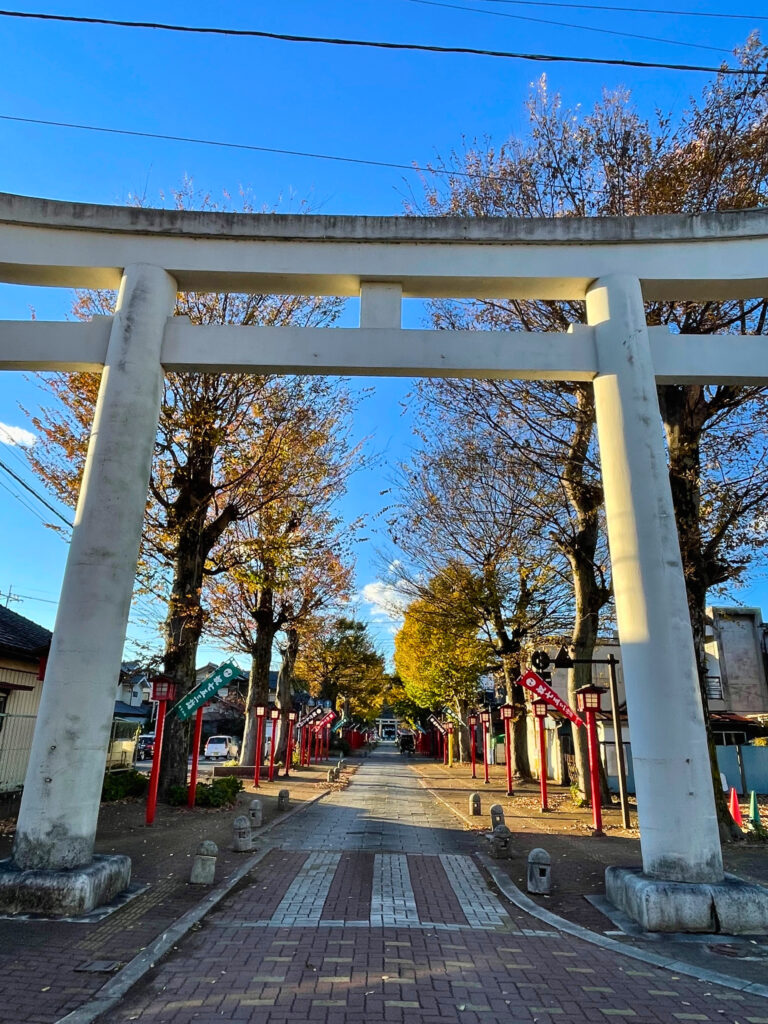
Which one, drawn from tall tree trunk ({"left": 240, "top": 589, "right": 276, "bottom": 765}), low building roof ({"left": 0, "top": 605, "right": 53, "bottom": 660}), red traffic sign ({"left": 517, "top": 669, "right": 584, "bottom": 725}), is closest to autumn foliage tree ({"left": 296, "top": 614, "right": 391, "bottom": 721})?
tall tree trunk ({"left": 240, "top": 589, "right": 276, "bottom": 765})

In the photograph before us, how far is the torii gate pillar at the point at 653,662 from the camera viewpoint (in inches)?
230

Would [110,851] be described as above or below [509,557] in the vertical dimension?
below

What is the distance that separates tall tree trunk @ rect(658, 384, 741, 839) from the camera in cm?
1098

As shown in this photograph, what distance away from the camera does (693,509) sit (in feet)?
36.9

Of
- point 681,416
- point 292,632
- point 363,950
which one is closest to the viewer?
point 363,950

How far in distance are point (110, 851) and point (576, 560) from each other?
37.1 feet

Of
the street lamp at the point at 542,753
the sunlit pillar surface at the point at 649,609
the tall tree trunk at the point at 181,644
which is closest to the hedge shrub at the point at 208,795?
the tall tree trunk at the point at 181,644

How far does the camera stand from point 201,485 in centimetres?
1357

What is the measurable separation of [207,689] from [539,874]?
20.8 ft

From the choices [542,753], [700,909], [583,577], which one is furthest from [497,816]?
[583,577]

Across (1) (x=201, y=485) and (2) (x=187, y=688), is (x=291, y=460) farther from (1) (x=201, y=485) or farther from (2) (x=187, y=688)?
(2) (x=187, y=688)

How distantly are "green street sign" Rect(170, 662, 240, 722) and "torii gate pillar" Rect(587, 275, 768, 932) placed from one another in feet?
21.7

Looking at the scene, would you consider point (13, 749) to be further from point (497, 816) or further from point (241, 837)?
point (497, 816)

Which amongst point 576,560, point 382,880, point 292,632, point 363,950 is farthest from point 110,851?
point 292,632
